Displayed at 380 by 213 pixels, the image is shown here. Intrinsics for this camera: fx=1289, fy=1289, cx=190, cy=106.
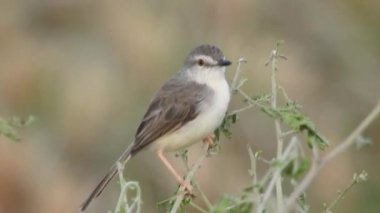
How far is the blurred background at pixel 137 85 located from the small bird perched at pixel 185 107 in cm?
342

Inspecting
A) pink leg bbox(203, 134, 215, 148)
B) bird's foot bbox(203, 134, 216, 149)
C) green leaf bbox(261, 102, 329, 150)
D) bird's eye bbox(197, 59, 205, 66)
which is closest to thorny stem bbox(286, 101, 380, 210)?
green leaf bbox(261, 102, 329, 150)

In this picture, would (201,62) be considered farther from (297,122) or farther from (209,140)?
(297,122)

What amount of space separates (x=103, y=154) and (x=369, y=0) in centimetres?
330

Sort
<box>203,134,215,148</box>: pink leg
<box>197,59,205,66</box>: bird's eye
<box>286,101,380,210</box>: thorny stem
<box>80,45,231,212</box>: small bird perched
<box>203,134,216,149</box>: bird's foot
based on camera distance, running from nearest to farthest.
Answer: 1. <box>286,101,380,210</box>: thorny stem
2. <box>203,134,216,149</box>: bird's foot
3. <box>203,134,215,148</box>: pink leg
4. <box>80,45,231,212</box>: small bird perched
5. <box>197,59,205,66</box>: bird's eye

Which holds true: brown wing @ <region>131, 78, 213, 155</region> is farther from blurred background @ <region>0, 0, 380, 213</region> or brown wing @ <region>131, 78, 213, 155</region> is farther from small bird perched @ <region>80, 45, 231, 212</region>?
blurred background @ <region>0, 0, 380, 213</region>

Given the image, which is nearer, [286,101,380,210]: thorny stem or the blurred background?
[286,101,380,210]: thorny stem

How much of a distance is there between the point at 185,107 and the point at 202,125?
426 millimetres

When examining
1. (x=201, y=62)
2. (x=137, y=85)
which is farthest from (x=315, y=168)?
(x=137, y=85)

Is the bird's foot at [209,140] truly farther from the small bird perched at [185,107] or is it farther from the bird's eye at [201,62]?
the bird's eye at [201,62]

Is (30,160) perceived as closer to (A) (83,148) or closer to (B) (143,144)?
(A) (83,148)

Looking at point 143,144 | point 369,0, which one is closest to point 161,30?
point 369,0

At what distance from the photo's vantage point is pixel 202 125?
19.6 feet

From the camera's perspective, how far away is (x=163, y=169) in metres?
11.2

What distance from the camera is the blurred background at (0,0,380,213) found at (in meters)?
11.2
